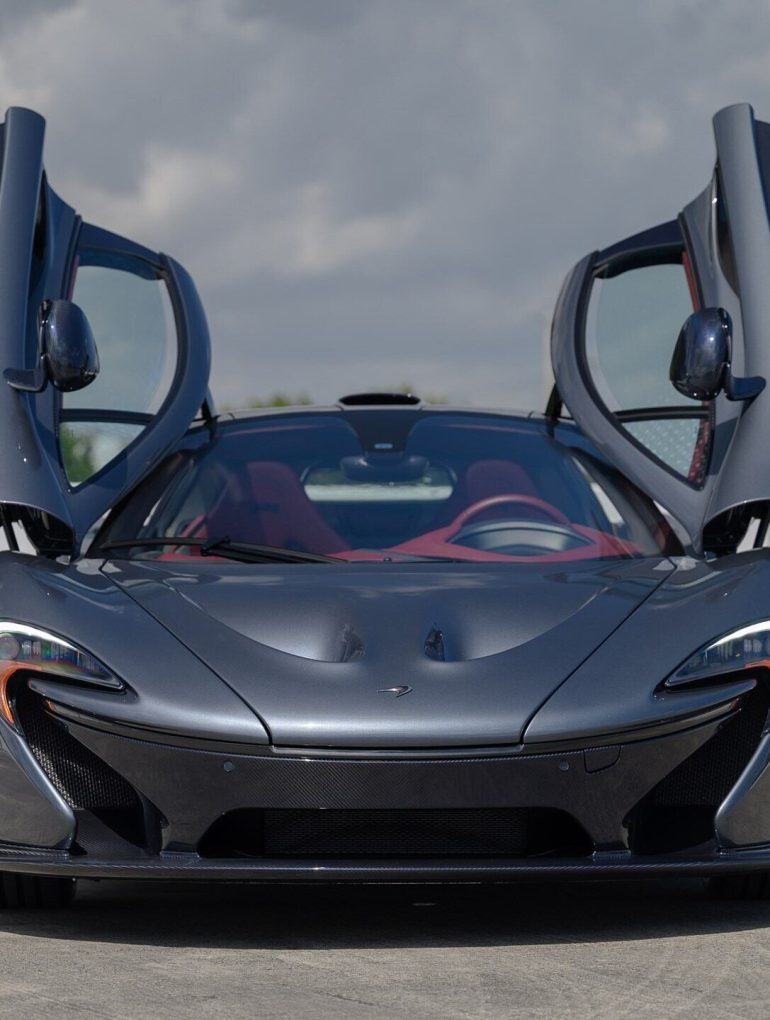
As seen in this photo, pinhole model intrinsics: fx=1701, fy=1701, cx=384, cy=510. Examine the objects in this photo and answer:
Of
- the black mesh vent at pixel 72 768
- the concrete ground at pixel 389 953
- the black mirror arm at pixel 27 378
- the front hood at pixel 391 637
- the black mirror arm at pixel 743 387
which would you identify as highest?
the black mirror arm at pixel 27 378

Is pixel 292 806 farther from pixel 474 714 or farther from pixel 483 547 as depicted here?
pixel 483 547

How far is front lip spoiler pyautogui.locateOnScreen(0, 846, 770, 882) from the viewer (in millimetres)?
3533

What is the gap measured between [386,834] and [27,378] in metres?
1.94

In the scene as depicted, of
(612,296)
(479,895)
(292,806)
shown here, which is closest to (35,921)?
(292,806)

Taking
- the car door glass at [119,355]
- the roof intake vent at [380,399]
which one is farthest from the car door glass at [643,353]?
the car door glass at [119,355]

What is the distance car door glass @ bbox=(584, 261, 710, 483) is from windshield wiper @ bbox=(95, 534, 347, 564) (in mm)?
1212

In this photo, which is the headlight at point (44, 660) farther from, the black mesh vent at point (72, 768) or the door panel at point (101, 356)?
the door panel at point (101, 356)

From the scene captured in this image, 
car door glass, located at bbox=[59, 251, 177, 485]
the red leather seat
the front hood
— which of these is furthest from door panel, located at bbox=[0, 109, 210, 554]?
the front hood

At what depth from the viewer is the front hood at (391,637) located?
3.58 m

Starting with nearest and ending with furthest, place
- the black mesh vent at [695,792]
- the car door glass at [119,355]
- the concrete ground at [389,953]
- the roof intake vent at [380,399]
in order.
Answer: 1. the concrete ground at [389,953]
2. the black mesh vent at [695,792]
3. the car door glass at [119,355]
4. the roof intake vent at [380,399]

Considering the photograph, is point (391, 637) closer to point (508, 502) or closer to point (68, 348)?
point (508, 502)

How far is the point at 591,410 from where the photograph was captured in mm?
5402

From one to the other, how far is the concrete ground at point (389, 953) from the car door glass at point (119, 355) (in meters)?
1.47

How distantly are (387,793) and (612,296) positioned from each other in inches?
103
